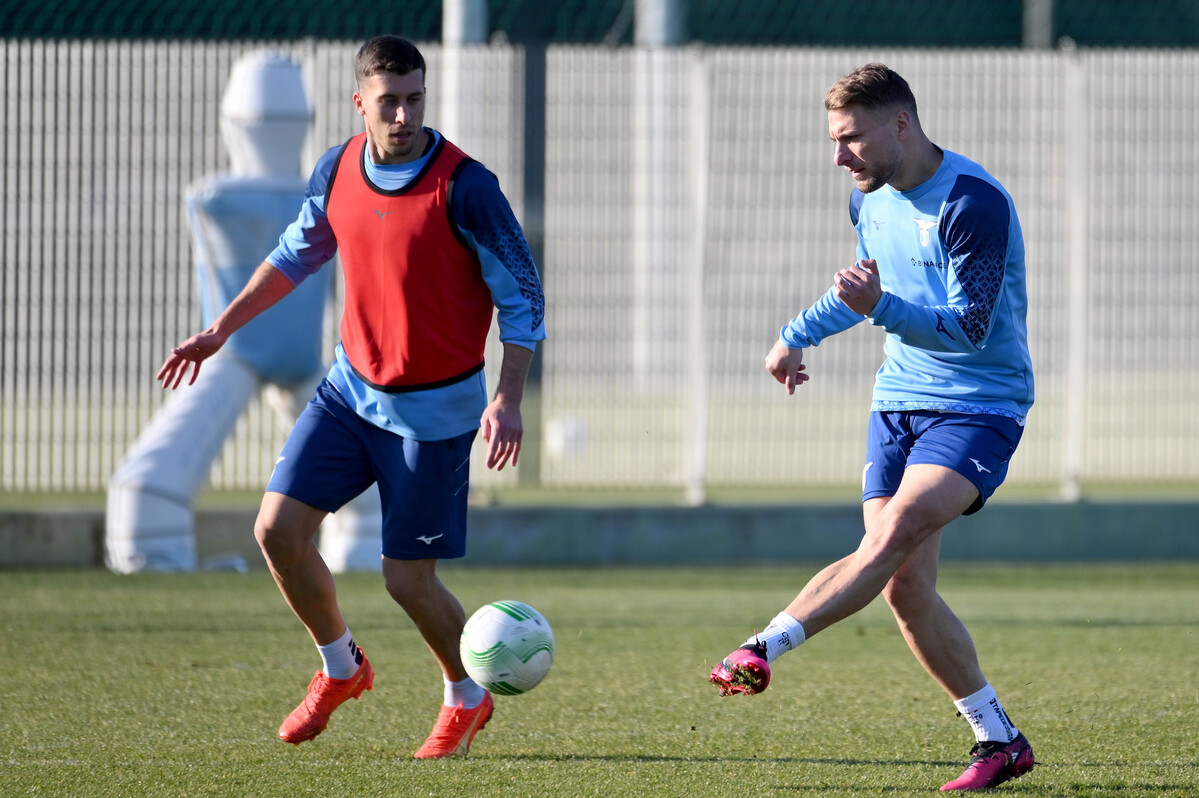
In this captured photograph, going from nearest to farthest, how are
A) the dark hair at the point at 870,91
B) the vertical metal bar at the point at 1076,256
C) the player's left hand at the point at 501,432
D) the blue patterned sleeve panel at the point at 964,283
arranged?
the blue patterned sleeve panel at the point at 964,283
the dark hair at the point at 870,91
the player's left hand at the point at 501,432
the vertical metal bar at the point at 1076,256

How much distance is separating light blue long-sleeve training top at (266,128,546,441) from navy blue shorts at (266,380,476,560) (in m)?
0.06

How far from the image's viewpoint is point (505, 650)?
4645mm

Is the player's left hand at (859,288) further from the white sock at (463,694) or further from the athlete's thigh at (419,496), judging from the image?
the white sock at (463,694)

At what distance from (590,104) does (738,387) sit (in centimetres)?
232

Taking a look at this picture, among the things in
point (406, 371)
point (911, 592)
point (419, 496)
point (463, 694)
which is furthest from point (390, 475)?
point (911, 592)

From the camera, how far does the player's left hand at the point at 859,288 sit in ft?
12.7

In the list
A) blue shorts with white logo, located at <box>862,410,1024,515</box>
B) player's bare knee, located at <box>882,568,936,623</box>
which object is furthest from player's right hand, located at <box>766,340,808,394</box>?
player's bare knee, located at <box>882,568,936,623</box>

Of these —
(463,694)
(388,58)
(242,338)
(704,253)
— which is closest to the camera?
(388,58)

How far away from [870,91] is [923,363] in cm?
81

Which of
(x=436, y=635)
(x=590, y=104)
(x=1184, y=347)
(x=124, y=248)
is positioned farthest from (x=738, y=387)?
(x=436, y=635)

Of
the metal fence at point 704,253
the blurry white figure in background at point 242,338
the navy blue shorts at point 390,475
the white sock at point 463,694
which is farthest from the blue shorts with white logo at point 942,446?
the metal fence at point 704,253

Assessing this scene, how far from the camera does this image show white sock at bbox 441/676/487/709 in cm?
484

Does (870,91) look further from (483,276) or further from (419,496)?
(419,496)

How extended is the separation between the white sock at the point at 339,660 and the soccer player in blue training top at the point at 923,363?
154cm
